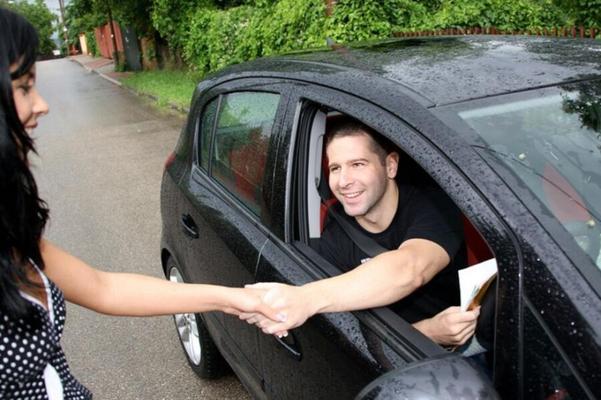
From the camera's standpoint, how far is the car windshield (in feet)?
4.84

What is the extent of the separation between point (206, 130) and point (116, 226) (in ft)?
12.1

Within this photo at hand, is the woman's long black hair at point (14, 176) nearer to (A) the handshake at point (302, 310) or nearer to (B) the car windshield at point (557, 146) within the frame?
(A) the handshake at point (302, 310)

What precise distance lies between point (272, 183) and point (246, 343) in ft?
2.26

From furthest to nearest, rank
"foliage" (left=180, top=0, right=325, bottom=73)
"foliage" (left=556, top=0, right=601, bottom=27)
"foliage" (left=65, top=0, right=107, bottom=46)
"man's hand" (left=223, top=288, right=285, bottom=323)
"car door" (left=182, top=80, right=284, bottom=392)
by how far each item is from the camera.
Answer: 1. "foliage" (left=65, top=0, right=107, bottom=46)
2. "foliage" (left=180, top=0, right=325, bottom=73)
3. "foliage" (left=556, top=0, right=601, bottom=27)
4. "car door" (left=182, top=80, right=284, bottom=392)
5. "man's hand" (left=223, top=288, right=285, bottom=323)

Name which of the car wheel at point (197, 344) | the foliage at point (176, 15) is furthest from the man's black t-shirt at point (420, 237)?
the foliage at point (176, 15)

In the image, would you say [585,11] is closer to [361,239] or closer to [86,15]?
[361,239]

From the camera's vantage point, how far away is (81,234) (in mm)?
6301

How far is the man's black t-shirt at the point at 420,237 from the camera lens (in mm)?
2061

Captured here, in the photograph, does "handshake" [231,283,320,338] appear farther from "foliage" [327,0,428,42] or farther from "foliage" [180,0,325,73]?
"foliage" [180,0,325,73]

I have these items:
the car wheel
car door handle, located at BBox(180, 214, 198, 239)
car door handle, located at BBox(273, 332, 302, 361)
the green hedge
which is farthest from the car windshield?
the green hedge

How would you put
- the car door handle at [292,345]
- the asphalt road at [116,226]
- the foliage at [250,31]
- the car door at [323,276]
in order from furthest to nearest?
the foliage at [250,31]
the asphalt road at [116,226]
the car door handle at [292,345]
the car door at [323,276]

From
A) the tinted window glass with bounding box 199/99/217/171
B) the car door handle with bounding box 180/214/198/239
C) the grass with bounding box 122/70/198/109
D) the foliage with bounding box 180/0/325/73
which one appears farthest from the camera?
the grass with bounding box 122/70/198/109

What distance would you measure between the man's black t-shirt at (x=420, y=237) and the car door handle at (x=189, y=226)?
86 centimetres

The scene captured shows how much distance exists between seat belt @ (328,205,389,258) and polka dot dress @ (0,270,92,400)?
104cm
